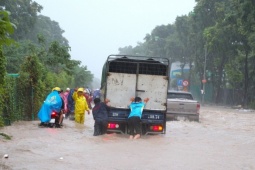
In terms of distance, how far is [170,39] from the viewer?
212 ft

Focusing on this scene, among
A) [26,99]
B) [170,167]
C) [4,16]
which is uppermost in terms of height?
[4,16]

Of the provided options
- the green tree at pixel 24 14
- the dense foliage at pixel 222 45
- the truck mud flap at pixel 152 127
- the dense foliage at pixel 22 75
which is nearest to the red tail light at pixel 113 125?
the truck mud flap at pixel 152 127

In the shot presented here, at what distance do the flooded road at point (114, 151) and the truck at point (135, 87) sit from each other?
63cm

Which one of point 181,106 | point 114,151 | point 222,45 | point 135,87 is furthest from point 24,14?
point 114,151

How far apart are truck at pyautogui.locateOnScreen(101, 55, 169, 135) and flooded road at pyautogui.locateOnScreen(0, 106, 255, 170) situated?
2.07 feet

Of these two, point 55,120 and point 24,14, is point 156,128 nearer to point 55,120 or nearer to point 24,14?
point 55,120

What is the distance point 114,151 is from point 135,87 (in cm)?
284

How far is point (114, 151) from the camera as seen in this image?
1092 cm

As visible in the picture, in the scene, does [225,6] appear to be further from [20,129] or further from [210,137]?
[20,129]

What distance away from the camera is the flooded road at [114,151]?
901 cm

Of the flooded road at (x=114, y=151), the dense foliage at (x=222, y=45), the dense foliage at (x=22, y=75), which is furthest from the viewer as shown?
the dense foliage at (x=222, y=45)

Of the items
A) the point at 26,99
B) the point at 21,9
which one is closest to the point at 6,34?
the point at 26,99

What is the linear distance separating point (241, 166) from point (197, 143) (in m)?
3.54

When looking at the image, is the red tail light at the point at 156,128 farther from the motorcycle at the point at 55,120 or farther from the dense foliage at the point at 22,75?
the dense foliage at the point at 22,75
